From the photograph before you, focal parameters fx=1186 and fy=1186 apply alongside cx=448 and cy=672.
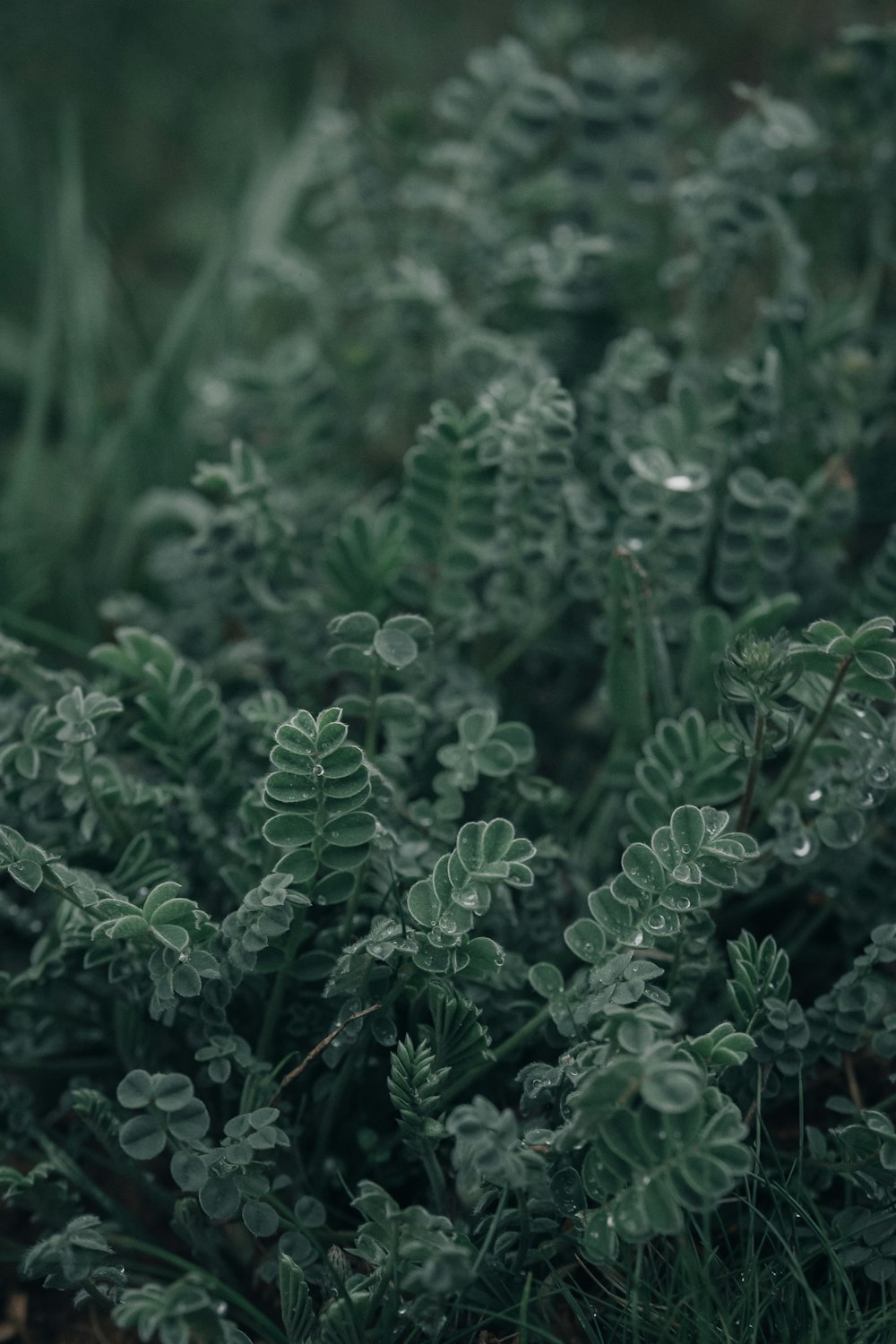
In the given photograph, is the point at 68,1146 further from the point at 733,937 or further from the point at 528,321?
the point at 528,321

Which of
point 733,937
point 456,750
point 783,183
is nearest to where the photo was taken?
point 456,750

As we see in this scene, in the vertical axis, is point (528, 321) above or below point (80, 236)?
above

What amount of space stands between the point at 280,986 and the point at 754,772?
55cm

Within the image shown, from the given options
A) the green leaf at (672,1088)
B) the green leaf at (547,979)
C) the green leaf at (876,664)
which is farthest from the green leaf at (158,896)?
the green leaf at (876,664)

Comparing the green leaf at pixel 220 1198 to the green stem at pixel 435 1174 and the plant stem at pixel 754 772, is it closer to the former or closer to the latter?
the green stem at pixel 435 1174

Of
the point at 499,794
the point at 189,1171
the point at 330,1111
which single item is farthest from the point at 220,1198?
the point at 499,794

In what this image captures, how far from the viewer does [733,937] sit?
1.49 m

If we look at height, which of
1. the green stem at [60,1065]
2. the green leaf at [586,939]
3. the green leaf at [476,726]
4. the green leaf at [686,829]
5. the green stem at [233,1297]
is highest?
the green leaf at [686,829]

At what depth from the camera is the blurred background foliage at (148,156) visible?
85.2 inches

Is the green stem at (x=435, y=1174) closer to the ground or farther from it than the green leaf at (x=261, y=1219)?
farther from it

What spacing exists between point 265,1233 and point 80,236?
2.01 meters

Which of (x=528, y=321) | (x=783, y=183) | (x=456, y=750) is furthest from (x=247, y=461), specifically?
(x=783, y=183)

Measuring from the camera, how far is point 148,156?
308cm

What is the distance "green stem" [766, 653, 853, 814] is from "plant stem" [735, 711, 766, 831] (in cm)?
6
